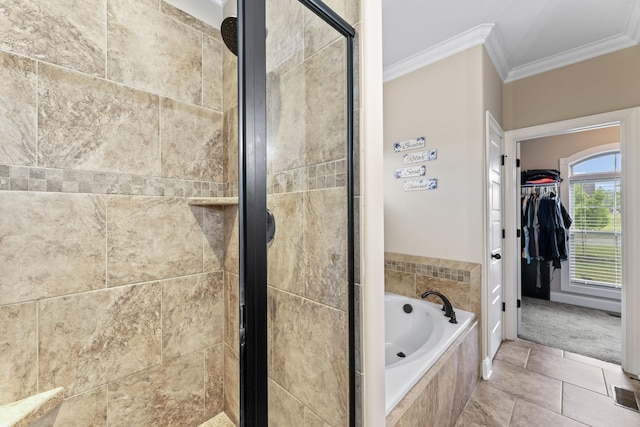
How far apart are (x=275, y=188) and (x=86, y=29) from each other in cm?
118

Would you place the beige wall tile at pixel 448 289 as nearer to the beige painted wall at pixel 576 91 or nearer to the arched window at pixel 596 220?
the beige painted wall at pixel 576 91

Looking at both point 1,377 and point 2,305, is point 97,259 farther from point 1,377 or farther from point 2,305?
point 1,377

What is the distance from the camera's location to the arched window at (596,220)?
11.8 ft

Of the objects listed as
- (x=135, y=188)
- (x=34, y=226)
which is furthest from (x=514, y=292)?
(x=34, y=226)

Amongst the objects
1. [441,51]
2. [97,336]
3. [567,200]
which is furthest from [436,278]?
[567,200]

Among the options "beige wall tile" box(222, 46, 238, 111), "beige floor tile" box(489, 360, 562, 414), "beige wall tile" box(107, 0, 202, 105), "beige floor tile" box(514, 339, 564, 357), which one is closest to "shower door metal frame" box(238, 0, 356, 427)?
"beige wall tile" box(222, 46, 238, 111)

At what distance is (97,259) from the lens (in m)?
1.15

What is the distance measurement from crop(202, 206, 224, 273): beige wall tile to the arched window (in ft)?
15.7

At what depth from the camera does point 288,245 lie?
2.55ft

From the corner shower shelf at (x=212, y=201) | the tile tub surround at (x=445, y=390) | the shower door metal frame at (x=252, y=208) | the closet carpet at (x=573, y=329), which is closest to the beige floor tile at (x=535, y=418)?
the tile tub surround at (x=445, y=390)

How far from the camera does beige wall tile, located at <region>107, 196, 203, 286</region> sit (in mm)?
1203

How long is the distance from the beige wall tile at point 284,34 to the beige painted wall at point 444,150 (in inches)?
73.2

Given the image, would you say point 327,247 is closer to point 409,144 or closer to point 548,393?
point 409,144

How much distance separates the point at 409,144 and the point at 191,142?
1858 mm
